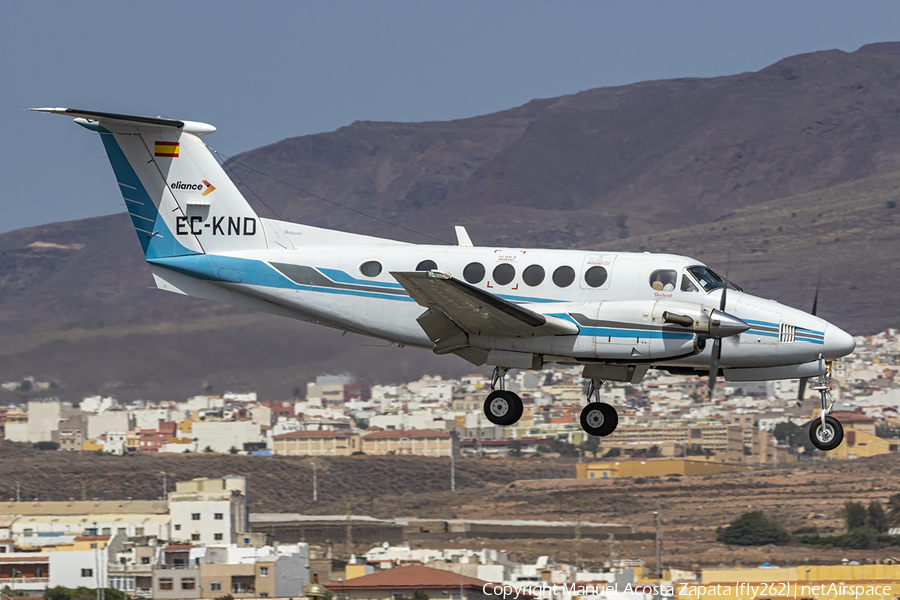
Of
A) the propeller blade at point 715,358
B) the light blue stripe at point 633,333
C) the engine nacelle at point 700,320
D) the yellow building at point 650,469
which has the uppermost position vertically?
the engine nacelle at point 700,320

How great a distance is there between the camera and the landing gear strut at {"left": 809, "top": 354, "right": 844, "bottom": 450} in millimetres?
25219

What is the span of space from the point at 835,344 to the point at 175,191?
14.9 metres

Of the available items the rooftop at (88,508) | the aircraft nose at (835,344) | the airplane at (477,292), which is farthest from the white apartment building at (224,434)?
the aircraft nose at (835,344)

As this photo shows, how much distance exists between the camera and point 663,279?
83.1 ft

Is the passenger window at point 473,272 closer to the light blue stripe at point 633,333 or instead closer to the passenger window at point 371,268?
the passenger window at point 371,268

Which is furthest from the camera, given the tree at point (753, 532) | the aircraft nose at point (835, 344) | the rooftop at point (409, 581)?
the tree at point (753, 532)

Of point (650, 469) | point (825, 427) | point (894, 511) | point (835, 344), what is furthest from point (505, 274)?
point (650, 469)

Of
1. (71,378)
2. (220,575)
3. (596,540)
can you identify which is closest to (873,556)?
(596,540)

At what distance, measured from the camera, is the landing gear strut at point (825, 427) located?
25.2 metres

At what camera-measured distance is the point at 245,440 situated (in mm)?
160500

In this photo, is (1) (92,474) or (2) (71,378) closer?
(2) (71,378)

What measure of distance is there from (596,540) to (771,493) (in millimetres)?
28374

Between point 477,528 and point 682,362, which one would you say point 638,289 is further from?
point 477,528

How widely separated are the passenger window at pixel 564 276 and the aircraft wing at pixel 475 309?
930 millimetres
